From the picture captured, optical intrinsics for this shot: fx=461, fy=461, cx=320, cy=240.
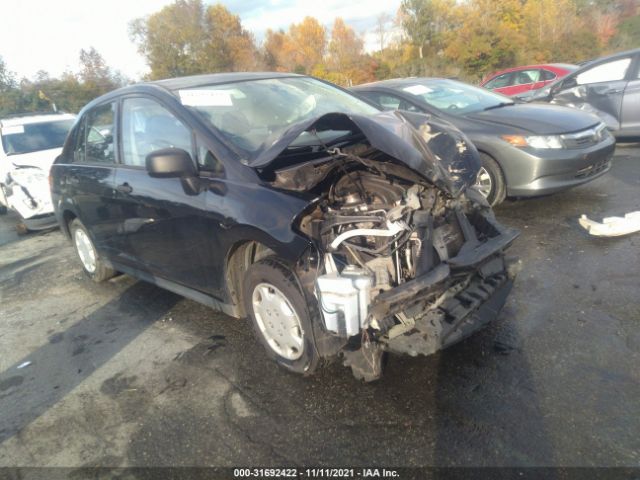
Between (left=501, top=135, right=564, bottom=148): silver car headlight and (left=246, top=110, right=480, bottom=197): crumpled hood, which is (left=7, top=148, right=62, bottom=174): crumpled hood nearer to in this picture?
(left=246, top=110, right=480, bottom=197): crumpled hood

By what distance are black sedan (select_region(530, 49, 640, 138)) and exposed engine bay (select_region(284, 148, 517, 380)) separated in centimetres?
579

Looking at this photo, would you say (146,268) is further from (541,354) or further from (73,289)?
(541,354)

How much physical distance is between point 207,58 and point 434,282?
172 feet

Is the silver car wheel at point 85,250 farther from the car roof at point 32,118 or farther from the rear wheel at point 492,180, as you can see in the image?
the car roof at point 32,118

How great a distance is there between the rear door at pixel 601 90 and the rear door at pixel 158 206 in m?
7.11

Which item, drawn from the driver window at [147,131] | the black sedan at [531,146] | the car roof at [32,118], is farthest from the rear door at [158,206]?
the car roof at [32,118]

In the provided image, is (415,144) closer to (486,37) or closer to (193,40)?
(486,37)

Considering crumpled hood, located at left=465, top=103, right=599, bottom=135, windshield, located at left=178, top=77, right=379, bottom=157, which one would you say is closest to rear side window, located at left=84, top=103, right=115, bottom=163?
windshield, located at left=178, top=77, right=379, bottom=157

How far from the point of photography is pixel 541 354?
2758mm

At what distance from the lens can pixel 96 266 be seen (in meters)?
4.88

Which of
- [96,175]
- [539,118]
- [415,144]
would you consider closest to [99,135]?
[96,175]

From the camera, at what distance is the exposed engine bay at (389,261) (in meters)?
2.37

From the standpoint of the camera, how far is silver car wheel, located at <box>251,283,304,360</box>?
8.93 feet

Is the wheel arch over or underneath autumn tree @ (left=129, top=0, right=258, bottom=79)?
underneath
